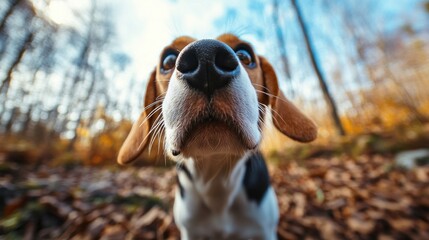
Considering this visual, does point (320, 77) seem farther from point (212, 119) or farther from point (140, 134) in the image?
→ point (212, 119)

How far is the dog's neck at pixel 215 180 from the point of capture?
4.77 ft

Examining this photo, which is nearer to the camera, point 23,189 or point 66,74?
point 23,189

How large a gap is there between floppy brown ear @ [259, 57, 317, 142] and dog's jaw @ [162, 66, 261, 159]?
0.57 m

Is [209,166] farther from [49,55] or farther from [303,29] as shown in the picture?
[49,55]

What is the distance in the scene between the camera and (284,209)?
2613 mm

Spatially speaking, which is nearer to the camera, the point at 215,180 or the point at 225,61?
the point at 225,61

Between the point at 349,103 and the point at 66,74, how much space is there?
18.6 metres

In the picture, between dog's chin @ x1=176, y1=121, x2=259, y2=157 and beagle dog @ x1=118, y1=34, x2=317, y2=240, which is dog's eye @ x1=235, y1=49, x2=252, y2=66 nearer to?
beagle dog @ x1=118, y1=34, x2=317, y2=240

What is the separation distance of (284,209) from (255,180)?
123 centimetres

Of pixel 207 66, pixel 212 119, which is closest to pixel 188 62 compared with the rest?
pixel 207 66

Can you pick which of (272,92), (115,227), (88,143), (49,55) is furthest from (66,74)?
(272,92)

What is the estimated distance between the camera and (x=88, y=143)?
6879 mm

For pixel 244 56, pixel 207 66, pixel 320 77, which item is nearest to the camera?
pixel 207 66

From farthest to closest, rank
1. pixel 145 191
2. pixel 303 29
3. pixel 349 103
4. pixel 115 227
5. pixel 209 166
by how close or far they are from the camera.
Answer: pixel 349 103
pixel 303 29
pixel 145 191
pixel 115 227
pixel 209 166
